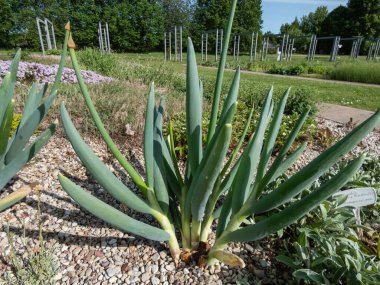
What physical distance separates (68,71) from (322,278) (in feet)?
19.4

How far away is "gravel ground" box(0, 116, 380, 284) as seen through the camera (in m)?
1.36

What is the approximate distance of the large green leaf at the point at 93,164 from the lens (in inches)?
39.8

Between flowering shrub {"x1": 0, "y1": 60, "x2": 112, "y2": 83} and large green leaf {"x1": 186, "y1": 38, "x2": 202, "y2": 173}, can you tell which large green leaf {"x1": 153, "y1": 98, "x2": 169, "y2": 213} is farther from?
flowering shrub {"x1": 0, "y1": 60, "x2": 112, "y2": 83}

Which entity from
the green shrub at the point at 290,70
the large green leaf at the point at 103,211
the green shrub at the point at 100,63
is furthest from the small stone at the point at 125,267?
the green shrub at the point at 290,70

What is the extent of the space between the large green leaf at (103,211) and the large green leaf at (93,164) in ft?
0.22

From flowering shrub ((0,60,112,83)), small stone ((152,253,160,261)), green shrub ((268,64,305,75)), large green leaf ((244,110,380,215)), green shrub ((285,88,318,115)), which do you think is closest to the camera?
large green leaf ((244,110,380,215))

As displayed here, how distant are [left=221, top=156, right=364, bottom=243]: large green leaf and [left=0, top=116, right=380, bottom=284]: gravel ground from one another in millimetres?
434

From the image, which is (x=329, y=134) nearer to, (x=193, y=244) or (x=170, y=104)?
(x=170, y=104)

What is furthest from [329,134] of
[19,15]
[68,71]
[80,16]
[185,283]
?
[80,16]

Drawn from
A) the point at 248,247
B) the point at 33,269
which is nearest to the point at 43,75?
the point at 33,269

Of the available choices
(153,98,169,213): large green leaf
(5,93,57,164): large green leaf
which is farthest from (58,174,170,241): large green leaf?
(5,93,57,164): large green leaf

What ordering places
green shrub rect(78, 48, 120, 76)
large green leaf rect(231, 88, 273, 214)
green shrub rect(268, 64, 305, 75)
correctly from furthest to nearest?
green shrub rect(268, 64, 305, 75) → green shrub rect(78, 48, 120, 76) → large green leaf rect(231, 88, 273, 214)

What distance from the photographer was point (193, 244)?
1.42m

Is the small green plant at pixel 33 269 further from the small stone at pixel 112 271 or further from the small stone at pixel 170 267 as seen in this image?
the small stone at pixel 170 267
